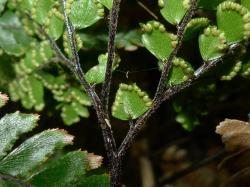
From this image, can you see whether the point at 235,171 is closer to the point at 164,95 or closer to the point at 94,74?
the point at 164,95

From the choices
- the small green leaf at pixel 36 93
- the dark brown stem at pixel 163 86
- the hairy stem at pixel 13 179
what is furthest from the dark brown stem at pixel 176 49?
the small green leaf at pixel 36 93

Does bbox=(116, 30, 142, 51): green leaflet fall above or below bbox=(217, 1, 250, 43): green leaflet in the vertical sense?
above

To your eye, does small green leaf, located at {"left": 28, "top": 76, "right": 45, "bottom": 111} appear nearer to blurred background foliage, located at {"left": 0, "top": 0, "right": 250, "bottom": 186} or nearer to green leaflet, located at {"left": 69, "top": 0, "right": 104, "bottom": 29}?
blurred background foliage, located at {"left": 0, "top": 0, "right": 250, "bottom": 186}

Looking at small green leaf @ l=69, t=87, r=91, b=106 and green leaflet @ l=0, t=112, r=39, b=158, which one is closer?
green leaflet @ l=0, t=112, r=39, b=158

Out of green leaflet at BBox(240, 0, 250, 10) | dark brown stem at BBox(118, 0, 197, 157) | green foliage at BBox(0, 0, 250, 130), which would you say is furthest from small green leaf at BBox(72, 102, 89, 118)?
green leaflet at BBox(240, 0, 250, 10)

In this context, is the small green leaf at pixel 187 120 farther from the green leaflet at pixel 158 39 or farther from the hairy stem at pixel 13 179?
the hairy stem at pixel 13 179

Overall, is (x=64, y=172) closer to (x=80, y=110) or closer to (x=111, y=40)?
(x=111, y=40)

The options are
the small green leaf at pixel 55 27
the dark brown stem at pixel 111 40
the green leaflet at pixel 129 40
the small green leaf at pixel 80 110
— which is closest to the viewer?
the dark brown stem at pixel 111 40
